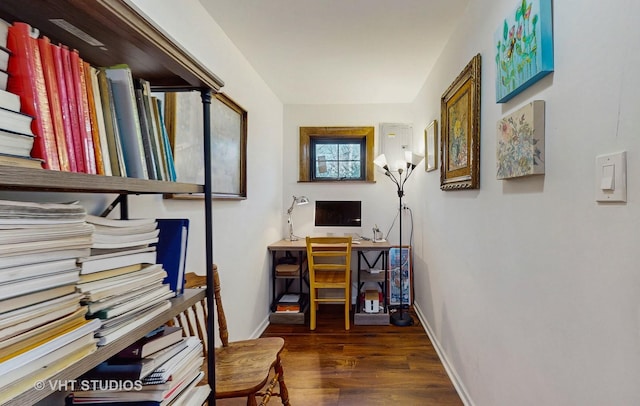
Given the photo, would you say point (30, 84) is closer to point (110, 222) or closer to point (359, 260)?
point (110, 222)

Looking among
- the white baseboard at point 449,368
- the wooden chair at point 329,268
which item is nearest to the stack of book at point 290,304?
the wooden chair at point 329,268

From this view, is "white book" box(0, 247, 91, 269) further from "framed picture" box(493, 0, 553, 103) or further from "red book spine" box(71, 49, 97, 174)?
"framed picture" box(493, 0, 553, 103)

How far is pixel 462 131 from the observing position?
77.2 inches

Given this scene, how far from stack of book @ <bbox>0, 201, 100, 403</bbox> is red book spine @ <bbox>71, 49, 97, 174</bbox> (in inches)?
4.4

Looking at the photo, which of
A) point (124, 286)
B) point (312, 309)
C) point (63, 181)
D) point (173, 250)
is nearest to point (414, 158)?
point (312, 309)

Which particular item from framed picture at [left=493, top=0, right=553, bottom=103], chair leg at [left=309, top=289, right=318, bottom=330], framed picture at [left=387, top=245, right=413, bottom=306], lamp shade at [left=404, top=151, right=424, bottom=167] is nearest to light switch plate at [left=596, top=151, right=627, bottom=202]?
framed picture at [left=493, top=0, right=553, bottom=103]

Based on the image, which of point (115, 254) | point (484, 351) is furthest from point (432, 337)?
point (115, 254)

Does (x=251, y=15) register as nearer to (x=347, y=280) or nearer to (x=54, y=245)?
(x=54, y=245)

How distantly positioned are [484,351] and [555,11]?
58.4 inches

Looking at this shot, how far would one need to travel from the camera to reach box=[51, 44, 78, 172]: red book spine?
0.66 metres

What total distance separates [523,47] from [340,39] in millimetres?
1397

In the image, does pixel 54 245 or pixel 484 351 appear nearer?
pixel 54 245

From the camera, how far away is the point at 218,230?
2.10 meters

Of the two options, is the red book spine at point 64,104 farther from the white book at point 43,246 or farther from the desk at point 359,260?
the desk at point 359,260
